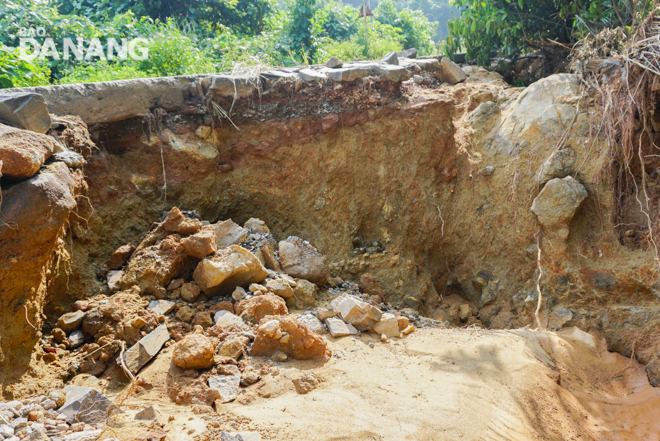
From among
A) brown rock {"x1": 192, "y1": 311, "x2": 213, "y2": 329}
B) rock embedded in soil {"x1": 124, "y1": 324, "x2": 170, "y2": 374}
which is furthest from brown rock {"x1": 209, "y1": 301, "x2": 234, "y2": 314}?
rock embedded in soil {"x1": 124, "y1": 324, "x2": 170, "y2": 374}

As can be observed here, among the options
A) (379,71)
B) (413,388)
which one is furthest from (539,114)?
(413,388)

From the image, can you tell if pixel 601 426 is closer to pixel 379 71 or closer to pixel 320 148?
pixel 320 148

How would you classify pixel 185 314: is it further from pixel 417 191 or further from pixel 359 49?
pixel 359 49

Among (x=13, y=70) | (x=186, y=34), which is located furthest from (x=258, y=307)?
(x=186, y=34)

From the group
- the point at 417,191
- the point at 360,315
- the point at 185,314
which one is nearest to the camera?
the point at 185,314

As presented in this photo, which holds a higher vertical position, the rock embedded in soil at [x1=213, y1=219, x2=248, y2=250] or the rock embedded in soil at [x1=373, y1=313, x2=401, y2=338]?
the rock embedded in soil at [x1=213, y1=219, x2=248, y2=250]

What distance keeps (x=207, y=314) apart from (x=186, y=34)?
7.71 m

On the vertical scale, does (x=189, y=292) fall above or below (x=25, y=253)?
below

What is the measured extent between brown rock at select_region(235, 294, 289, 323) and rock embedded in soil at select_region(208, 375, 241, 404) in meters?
0.63

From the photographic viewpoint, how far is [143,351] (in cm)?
285

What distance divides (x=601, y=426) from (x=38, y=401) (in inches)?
142

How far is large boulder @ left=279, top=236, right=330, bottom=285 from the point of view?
3.97 m

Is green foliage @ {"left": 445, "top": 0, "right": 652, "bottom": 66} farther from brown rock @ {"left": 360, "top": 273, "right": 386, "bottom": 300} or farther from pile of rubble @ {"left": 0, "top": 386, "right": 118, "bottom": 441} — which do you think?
pile of rubble @ {"left": 0, "top": 386, "right": 118, "bottom": 441}

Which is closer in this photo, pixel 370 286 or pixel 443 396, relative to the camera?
pixel 443 396
